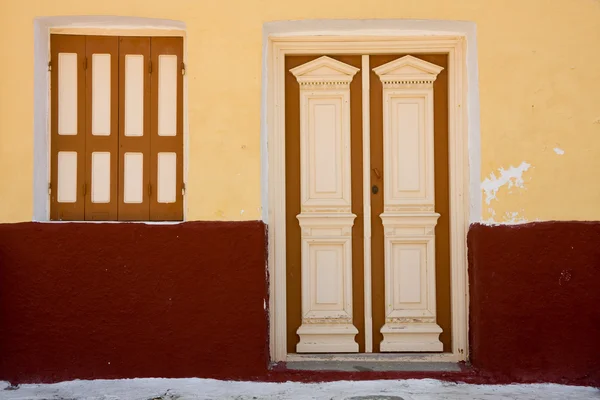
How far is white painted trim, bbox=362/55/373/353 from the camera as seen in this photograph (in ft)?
16.6

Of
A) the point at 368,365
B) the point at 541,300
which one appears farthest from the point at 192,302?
the point at 541,300

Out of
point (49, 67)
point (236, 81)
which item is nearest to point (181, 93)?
point (236, 81)

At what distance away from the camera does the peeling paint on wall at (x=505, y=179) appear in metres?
4.70

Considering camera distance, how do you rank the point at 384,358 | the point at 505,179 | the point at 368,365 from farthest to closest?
1. the point at 384,358
2. the point at 368,365
3. the point at 505,179

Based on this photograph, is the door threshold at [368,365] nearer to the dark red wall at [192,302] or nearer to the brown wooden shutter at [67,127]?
the dark red wall at [192,302]

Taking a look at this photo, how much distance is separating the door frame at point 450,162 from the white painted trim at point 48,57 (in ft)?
2.35

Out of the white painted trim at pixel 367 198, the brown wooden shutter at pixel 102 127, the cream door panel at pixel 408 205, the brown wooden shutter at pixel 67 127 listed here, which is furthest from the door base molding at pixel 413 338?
the brown wooden shutter at pixel 67 127

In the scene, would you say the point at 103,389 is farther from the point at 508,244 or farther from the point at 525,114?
the point at 525,114

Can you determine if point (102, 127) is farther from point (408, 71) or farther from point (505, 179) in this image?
point (505, 179)

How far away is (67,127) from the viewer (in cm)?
492

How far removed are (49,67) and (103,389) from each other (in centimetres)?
254

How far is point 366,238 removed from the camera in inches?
200

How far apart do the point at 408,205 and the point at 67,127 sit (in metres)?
2.83

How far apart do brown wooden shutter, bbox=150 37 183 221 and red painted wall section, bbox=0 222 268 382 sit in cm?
31
